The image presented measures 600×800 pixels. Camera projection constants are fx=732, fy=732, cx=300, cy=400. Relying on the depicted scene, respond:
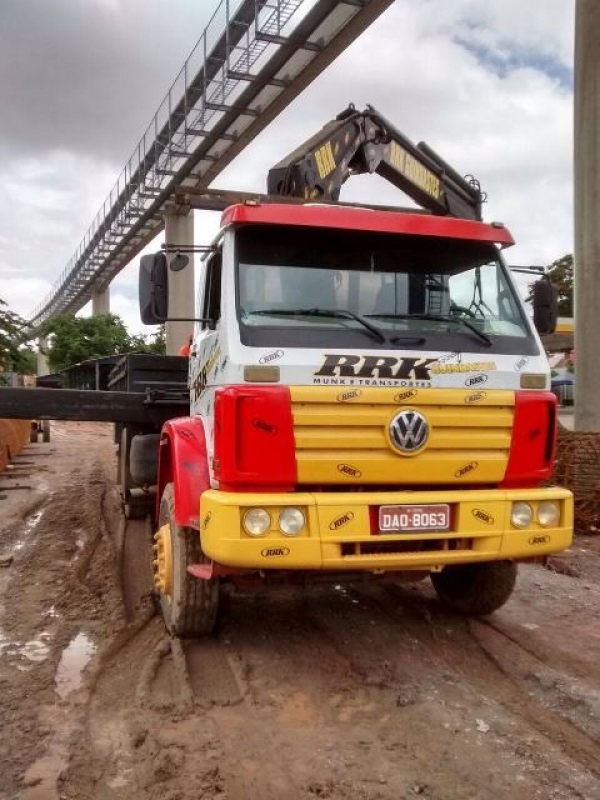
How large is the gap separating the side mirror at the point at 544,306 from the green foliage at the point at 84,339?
3072 cm

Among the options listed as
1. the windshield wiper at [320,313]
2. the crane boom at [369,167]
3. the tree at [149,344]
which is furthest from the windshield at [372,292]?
the tree at [149,344]

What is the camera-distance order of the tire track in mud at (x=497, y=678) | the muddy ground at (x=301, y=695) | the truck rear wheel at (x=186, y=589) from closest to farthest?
the muddy ground at (x=301, y=695) → the tire track in mud at (x=497, y=678) → the truck rear wheel at (x=186, y=589)

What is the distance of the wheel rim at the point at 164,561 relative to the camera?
15.0 feet

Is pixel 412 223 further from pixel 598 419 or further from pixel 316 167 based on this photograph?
pixel 598 419

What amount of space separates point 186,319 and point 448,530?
217 centimetres

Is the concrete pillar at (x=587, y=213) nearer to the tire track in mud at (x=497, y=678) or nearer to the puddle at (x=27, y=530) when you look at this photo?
the tire track in mud at (x=497, y=678)

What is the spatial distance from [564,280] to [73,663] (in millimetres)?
40906

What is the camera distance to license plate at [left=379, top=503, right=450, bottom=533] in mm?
3854

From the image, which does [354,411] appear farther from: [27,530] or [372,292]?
[27,530]

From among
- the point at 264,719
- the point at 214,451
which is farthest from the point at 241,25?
the point at 264,719

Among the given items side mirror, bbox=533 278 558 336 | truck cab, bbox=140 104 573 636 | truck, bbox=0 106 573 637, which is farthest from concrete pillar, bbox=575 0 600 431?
truck cab, bbox=140 104 573 636

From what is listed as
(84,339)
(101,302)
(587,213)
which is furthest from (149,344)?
(587,213)

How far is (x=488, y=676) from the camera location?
4129 mm

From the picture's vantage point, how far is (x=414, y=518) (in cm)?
390
